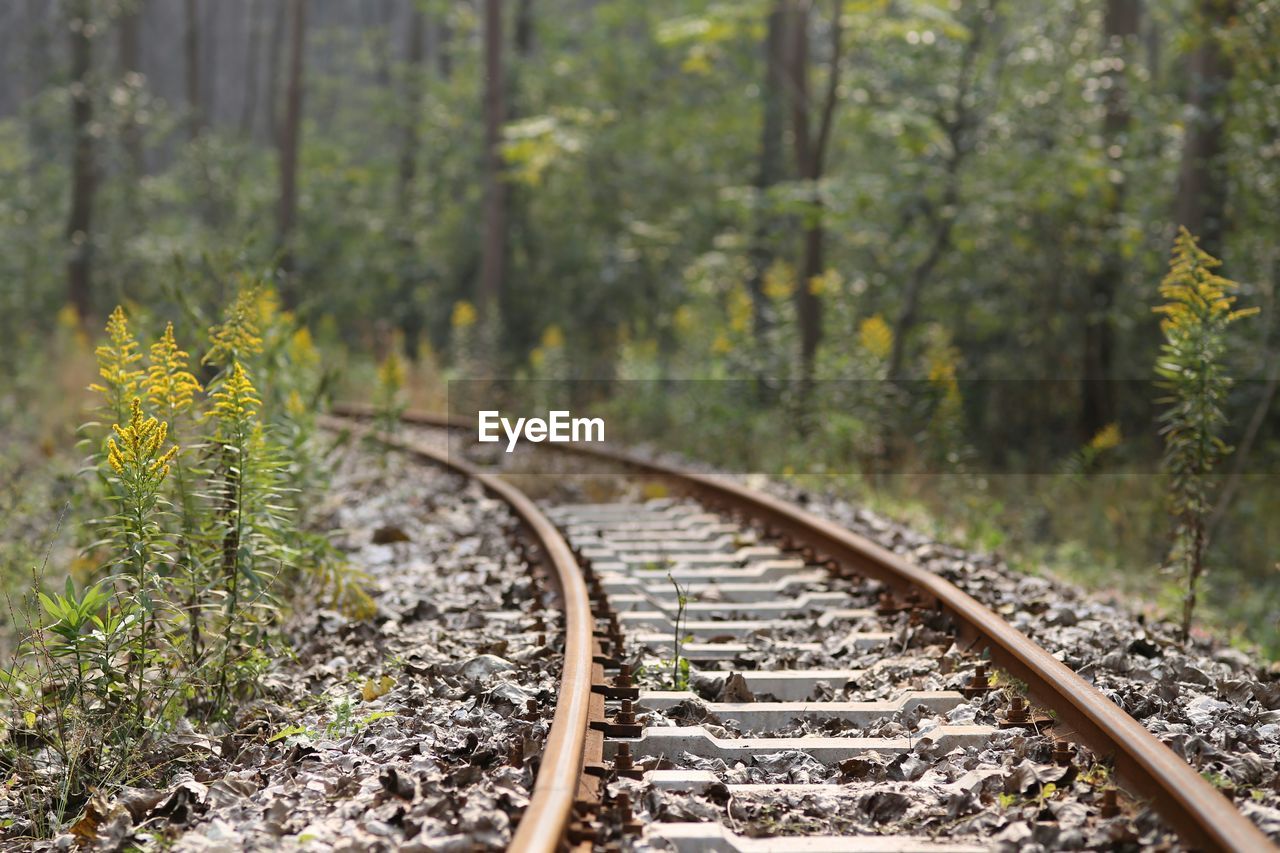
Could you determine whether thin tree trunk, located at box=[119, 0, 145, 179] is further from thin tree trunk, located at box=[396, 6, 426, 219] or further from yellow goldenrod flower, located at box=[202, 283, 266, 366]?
yellow goldenrod flower, located at box=[202, 283, 266, 366]

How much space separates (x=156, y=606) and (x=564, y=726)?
1.87 m

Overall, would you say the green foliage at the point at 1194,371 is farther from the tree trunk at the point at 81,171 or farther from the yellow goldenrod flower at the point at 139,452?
the tree trunk at the point at 81,171

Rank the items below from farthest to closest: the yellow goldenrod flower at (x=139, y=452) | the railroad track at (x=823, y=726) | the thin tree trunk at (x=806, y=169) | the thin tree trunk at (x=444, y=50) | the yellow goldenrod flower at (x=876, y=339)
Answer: the thin tree trunk at (x=444, y=50) < the thin tree trunk at (x=806, y=169) < the yellow goldenrod flower at (x=876, y=339) < the yellow goldenrod flower at (x=139, y=452) < the railroad track at (x=823, y=726)

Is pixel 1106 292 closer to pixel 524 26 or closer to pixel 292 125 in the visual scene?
pixel 524 26

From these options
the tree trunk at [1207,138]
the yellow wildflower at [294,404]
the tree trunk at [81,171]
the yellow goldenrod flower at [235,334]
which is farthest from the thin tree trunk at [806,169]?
the tree trunk at [81,171]

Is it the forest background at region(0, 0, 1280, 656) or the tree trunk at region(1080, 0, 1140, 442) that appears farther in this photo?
the tree trunk at region(1080, 0, 1140, 442)

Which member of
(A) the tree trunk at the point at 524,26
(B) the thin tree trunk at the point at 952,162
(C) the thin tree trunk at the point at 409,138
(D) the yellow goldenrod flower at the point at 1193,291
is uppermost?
(A) the tree trunk at the point at 524,26

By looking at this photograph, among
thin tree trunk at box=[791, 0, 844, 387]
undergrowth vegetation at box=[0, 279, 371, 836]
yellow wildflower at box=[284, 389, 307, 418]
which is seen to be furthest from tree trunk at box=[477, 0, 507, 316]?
undergrowth vegetation at box=[0, 279, 371, 836]

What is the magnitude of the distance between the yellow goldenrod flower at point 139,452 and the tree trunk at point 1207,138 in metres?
10.6

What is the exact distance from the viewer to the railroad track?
312 cm

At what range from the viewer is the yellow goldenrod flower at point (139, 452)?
4.07 meters

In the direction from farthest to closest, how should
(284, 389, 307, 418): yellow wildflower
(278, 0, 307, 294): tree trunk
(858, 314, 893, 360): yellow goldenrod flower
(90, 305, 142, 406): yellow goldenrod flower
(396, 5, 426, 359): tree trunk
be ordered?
(396, 5, 426, 359): tree trunk
(278, 0, 307, 294): tree trunk
(858, 314, 893, 360): yellow goldenrod flower
(284, 389, 307, 418): yellow wildflower
(90, 305, 142, 406): yellow goldenrod flower

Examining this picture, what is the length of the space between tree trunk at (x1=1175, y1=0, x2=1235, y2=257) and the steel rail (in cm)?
851

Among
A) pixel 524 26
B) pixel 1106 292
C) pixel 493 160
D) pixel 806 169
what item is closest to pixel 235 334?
pixel 806 169
